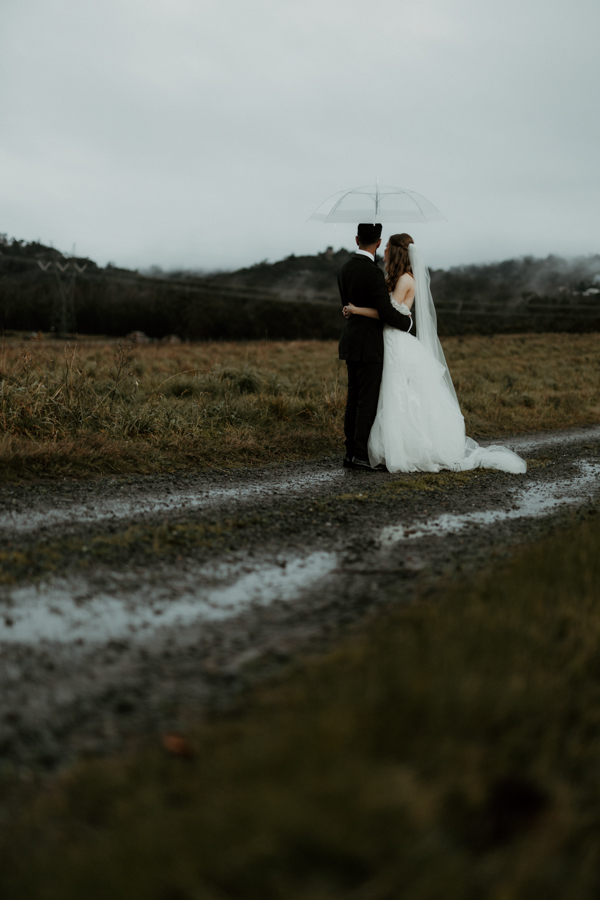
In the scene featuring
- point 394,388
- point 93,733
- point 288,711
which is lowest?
point 93,733

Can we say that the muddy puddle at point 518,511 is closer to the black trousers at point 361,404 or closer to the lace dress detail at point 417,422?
the lace dress detail at point 417,422

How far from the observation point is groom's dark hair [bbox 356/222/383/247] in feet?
22.4

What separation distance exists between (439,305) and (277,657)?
68.9m

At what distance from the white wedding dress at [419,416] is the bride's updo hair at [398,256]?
10 cm

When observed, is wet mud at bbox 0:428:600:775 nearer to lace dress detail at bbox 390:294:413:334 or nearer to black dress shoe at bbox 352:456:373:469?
black dress shoe at bbox 352:456:373:469

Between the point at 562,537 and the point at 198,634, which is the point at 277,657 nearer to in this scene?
the point at 198,634

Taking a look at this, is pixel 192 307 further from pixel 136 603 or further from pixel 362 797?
pixel 362 797

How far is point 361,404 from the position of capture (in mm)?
7105

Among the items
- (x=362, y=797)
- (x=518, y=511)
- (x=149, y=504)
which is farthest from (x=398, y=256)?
(x=362, y=797)

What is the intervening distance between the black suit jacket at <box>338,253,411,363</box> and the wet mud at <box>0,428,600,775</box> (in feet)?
6.02

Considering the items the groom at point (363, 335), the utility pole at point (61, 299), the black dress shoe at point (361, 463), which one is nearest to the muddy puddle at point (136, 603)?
the black dress shoe at point (361, 463)

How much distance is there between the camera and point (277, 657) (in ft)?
7.25

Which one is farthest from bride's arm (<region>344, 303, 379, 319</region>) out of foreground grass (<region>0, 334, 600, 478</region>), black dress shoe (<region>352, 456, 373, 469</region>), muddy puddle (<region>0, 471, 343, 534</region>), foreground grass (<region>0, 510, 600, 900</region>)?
foreground grass (<region>0, 510, 600, 900</region>)

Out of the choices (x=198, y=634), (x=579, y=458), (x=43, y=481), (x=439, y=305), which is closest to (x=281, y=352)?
(x=579, y=458)
